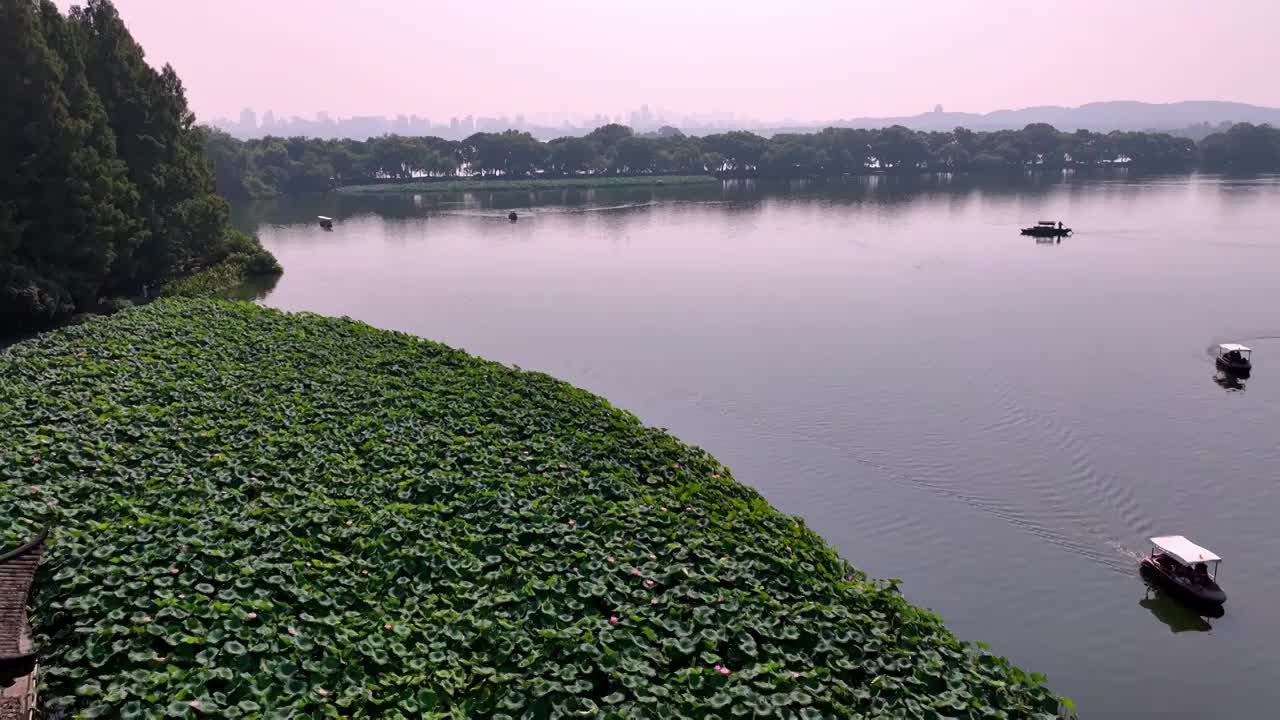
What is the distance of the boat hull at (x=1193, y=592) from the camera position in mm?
16656

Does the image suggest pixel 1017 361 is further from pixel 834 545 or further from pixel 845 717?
pixel 845 717

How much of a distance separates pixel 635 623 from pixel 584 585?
1081 mm

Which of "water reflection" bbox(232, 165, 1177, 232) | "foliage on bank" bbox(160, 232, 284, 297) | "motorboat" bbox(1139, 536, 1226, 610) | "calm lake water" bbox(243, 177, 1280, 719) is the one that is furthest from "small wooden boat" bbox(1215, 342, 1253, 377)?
"water reflection" bbox(232, 165, 1177, 232)

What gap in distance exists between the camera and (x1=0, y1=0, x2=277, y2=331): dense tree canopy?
29812 millimetres

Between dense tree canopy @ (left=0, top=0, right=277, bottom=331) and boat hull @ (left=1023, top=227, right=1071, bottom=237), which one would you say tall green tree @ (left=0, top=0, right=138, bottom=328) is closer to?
dense tree canopy @ (left=0, top=0, right=277, bottom=331)

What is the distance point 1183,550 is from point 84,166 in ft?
118

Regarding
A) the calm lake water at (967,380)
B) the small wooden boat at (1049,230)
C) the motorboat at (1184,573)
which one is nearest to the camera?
the motorboat at (1184,573)

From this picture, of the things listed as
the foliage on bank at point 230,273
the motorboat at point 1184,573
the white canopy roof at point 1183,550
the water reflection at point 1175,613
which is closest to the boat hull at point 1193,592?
the motorboat at point 1184,573

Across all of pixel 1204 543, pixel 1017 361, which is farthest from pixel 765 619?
pixel 1017 361

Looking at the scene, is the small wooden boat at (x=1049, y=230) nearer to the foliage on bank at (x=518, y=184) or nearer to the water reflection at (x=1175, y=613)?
the water reflection at (x=1175, y=613)

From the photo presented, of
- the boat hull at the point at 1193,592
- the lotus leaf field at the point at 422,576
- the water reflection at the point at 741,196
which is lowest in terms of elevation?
the boat hull at the point at 1193,592

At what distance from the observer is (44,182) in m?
30.7

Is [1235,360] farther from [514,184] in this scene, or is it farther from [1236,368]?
[514,184]

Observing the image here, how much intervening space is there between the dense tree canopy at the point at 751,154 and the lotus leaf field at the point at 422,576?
106 m
